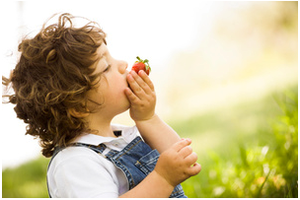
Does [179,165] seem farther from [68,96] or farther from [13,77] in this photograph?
[13,77]

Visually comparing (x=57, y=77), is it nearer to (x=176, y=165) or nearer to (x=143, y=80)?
(x=143, y=80)

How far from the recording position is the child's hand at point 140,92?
154 cm

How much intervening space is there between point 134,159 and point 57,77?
44 centimetres

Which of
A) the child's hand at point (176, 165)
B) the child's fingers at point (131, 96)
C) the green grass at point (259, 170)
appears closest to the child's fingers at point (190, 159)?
the child's hand at point (176, 165)

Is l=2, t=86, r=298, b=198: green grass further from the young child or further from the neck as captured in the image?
the neck

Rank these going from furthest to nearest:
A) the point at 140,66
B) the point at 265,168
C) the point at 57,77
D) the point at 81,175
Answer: the point at 265,168 → the point at 140,66 → the point at 57,77 → the point at 81,175

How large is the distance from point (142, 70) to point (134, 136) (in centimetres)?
30

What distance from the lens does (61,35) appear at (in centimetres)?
150

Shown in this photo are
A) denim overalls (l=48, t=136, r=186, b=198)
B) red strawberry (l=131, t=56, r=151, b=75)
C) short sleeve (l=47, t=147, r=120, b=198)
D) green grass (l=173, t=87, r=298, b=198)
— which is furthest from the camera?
green grass (l=173, t=87, r=298, b=198)

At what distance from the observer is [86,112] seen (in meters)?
1.50

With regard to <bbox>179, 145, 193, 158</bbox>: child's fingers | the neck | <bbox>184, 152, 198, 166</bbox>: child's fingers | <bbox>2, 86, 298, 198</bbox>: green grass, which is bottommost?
<bbox>2, 86, 298, 198</bbox>: green grass

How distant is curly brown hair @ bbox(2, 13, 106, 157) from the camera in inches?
57.4

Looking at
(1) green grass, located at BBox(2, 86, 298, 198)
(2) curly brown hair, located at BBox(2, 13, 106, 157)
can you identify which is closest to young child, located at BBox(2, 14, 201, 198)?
(2) curly brown hair, located at BBox(2, 13, 106, 157)

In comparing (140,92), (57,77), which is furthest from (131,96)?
(57,77)
